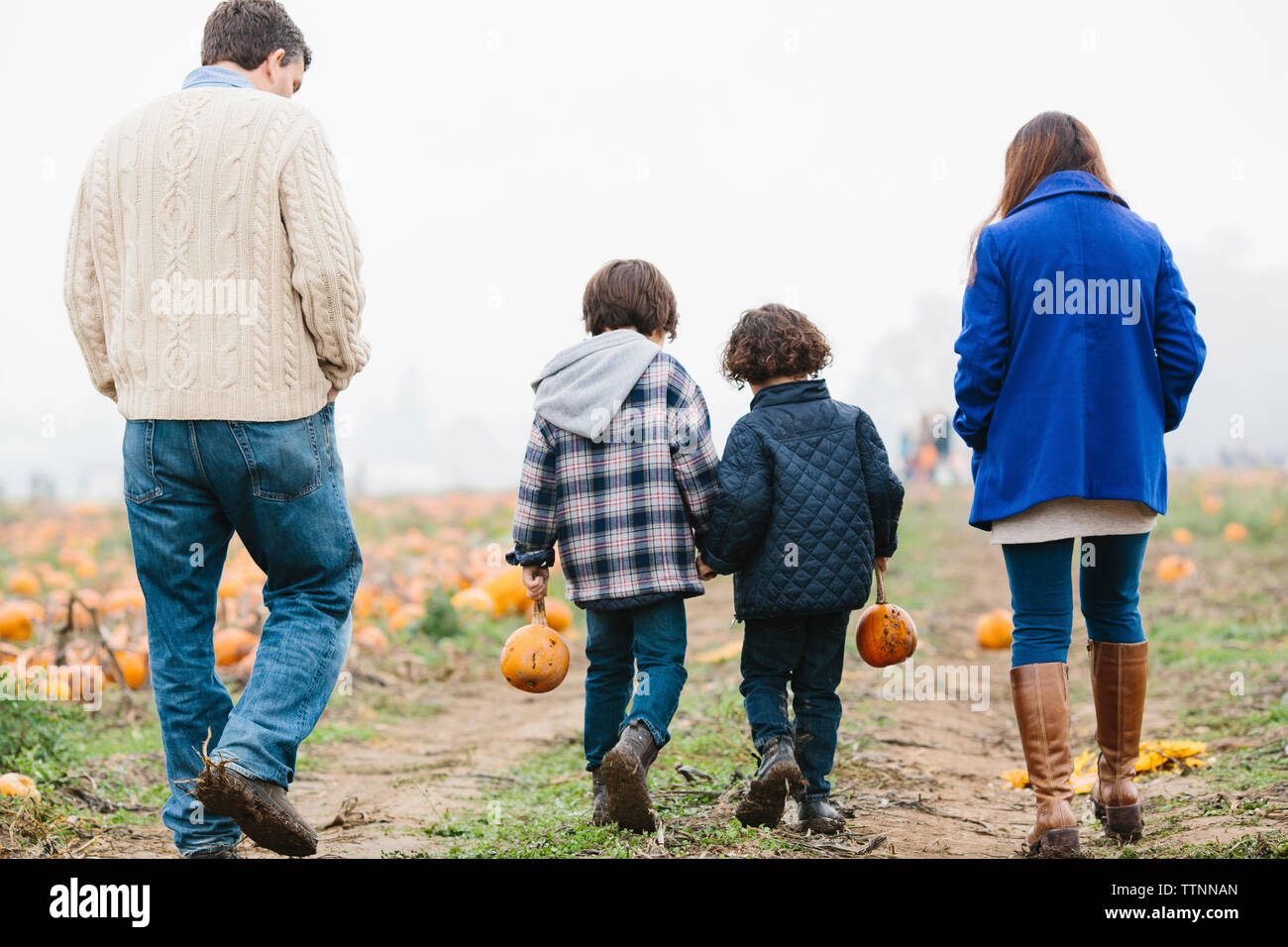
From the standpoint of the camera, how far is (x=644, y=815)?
3.28 meters

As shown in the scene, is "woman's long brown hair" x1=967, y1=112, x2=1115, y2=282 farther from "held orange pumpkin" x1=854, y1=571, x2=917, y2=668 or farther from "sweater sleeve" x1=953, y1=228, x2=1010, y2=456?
"held orange pumpkin" x1=854, y1=571, x2=917, y2=668

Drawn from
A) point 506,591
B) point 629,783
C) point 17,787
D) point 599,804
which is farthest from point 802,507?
point 506,591

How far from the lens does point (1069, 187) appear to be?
127 inches

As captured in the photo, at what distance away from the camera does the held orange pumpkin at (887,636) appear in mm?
3605

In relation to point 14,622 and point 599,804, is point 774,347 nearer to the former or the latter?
point 599,804

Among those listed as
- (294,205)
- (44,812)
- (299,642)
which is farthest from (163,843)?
(294,205)

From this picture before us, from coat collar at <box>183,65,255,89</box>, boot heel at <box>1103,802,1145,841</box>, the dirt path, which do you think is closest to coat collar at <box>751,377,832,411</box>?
the dirt path

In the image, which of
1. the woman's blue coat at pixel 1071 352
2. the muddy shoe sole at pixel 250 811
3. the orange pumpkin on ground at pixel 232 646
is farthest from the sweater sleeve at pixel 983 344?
the orange pumpkin on ground at pixel 232 646

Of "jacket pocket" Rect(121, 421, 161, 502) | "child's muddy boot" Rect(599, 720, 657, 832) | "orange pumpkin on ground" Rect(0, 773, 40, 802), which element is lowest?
"orange pumpkin on ground" Rect(0, 773, 40, 802)

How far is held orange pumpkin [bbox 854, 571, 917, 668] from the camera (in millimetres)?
3605

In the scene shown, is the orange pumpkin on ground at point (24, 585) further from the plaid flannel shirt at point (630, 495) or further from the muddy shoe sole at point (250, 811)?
the muddy shoe sole at point (250, 811)

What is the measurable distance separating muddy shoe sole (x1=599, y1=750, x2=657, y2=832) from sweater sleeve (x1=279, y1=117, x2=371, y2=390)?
4.12ft
